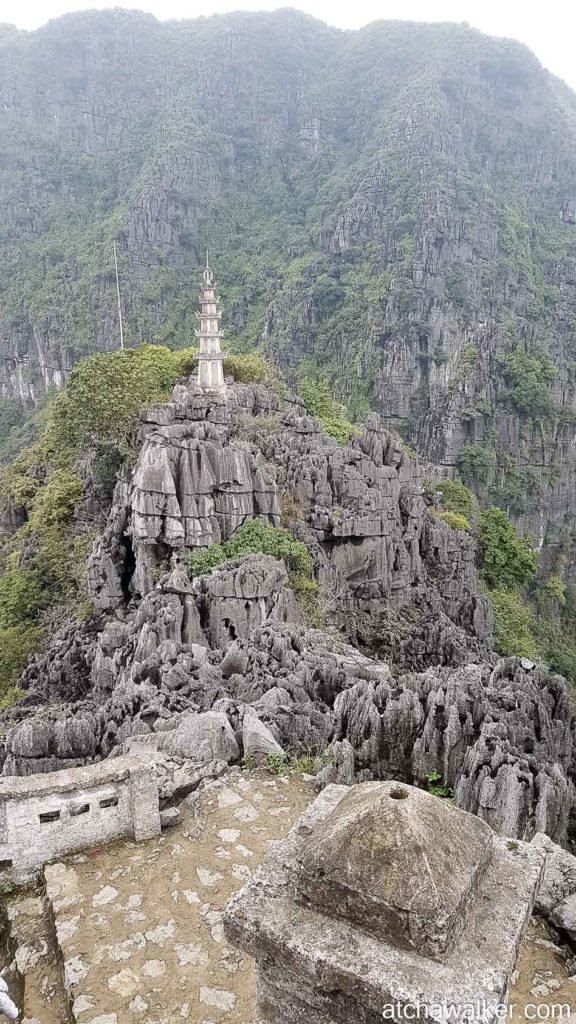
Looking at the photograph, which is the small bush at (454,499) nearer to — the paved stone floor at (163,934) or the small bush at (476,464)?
the small bush at (476,464)

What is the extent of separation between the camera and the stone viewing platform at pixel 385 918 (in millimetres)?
3316

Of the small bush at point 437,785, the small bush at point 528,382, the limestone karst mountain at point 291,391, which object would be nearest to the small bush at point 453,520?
the limestone karst mountain at point 291,391

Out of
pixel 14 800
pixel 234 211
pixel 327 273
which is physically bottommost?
pixel 14 800

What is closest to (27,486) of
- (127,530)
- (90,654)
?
(127,530)

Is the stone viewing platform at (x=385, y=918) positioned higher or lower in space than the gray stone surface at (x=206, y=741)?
higher

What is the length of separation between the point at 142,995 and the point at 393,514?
1920 centimetres

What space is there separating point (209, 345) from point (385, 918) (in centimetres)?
2448

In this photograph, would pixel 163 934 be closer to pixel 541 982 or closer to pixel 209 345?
pixel 541 982

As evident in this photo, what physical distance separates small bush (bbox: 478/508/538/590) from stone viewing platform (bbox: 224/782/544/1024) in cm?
2680

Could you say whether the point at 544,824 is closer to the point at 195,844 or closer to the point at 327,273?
the point at 195,844

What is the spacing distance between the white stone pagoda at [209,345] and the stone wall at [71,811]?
20189 millimetres

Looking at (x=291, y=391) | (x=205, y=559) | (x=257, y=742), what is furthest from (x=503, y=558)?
(x=257, y=742)

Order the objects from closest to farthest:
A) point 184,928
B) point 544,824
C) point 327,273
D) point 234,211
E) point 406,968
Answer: point 406,968, point 184,928, point 544,824, point 327,273, point 234,211

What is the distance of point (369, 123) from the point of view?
292 ft
